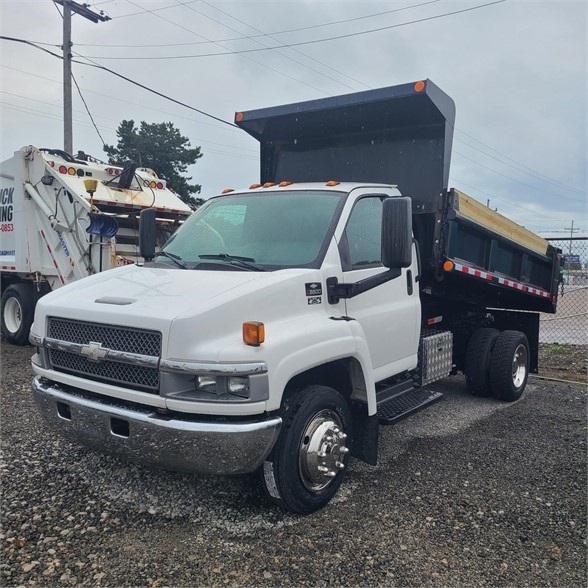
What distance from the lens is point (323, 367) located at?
154 inches

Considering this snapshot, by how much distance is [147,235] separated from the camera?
15.8ft

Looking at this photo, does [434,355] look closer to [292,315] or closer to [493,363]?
[493,363]

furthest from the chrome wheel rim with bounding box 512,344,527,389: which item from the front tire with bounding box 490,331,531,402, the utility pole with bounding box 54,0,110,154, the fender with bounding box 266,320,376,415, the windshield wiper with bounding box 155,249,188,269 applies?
the utility pole with bounding box 54,0,110,154

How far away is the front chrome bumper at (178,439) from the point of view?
3.12 m

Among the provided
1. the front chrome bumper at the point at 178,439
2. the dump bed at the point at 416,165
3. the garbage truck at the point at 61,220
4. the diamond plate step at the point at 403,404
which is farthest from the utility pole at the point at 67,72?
the front chrome bumper at the point at 178,439

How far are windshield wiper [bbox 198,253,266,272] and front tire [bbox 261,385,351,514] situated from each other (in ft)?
2.90

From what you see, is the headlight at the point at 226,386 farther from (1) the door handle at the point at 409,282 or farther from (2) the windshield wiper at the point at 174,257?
(1) the door handle at the point at 409,282

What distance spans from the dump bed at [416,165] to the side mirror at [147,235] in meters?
2.04

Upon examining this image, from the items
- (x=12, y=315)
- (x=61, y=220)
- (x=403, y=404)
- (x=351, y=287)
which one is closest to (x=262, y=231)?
Answer: (x=351, y=287)

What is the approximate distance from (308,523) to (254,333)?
131cm

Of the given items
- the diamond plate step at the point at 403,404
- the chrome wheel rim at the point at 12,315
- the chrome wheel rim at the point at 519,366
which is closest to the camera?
the diamond plate step at the point at 403,404

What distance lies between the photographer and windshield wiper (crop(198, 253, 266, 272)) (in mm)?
3861

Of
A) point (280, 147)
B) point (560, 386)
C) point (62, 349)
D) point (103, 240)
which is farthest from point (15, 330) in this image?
point (560, 386)

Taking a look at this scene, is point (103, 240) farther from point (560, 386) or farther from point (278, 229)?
point (560, 386)
